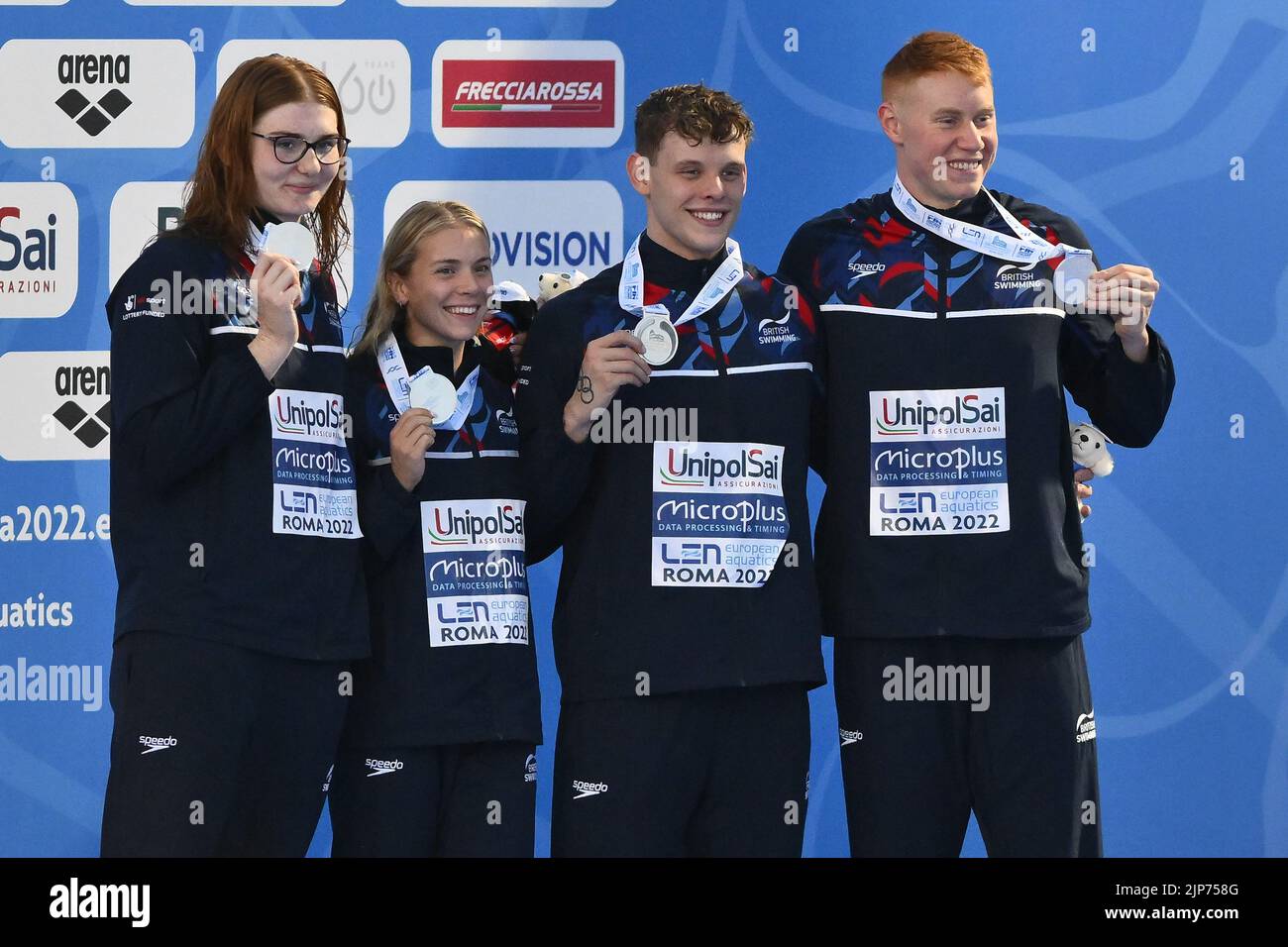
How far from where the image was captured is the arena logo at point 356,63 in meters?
4.60

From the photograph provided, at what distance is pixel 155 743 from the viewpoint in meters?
3.03

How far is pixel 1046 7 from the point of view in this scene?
4.59 meters

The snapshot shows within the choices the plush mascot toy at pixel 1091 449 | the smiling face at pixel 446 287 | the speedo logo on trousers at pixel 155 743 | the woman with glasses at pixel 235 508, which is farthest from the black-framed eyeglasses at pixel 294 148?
the plush mascot toy at pixel 1091 449

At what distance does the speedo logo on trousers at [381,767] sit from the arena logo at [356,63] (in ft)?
6.49

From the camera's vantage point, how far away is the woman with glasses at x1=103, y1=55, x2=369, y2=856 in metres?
3.05

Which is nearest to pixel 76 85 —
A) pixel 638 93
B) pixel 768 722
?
pixel 638 93

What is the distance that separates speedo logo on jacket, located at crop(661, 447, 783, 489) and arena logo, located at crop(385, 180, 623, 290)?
141 cm

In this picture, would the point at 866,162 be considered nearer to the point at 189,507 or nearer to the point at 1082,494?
the point at 1082,494

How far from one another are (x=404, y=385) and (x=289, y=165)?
0.52m

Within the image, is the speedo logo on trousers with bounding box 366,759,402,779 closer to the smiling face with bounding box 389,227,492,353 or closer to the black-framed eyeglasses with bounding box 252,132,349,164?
the smiling face with bounding box 389,227,492,353

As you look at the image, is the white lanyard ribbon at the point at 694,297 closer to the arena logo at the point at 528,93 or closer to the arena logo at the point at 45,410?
the arena logo at the point at 528,93

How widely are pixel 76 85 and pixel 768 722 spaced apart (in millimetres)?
2746

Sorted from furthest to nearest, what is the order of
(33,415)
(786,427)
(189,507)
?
(33,415), (786,427), (189,507)

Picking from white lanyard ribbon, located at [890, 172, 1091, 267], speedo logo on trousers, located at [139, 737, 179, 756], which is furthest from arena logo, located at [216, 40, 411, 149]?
speedo logo on trousers, located at [139, 737, 179, 756]
